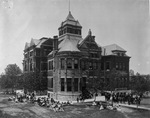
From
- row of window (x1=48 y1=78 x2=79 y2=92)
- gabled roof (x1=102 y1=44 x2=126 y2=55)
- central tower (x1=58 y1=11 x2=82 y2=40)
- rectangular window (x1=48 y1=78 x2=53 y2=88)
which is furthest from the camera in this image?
central tower (x1=58 y1=11 x2=82 y2=40)

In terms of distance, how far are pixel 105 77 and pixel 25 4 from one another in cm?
2077

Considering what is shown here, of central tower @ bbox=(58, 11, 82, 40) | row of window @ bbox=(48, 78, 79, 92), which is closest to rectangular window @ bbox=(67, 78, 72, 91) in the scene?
row of window @ bbox=(48, 78, 79, 92)

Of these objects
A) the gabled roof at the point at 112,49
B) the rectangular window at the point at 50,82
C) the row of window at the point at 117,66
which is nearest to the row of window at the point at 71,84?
the rectangular window at the point at 50,82

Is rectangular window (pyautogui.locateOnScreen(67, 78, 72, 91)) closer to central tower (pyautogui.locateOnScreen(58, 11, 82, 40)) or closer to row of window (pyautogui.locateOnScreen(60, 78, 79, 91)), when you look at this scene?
row of window (pyautogui.locateOnScreen(60, 78, 79, 91))

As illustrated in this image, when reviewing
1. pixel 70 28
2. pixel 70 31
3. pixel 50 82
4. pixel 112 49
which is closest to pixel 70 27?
pixel 70 28

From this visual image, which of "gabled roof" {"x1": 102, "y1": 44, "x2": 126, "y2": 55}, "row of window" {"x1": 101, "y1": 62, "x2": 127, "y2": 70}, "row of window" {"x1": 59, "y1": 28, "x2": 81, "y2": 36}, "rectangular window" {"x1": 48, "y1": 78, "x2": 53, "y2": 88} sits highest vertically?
"row of window" {"x1": 59, "y1": 28, "x2": 81, "y2": 36}

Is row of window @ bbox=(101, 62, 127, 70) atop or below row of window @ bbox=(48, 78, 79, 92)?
atop

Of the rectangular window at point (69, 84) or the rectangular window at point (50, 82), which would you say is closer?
the rectangular window at point (69, 84)

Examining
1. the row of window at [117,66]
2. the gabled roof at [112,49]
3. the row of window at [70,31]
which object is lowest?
the row of window at [117,66]

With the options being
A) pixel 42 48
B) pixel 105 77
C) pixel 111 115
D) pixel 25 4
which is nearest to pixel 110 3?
pixel 25 4

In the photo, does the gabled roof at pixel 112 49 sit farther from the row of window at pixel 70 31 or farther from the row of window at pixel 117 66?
the row of window at pixel 70 31

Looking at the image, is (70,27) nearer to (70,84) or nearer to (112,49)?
(112,49)

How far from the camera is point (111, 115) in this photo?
55.0 feet

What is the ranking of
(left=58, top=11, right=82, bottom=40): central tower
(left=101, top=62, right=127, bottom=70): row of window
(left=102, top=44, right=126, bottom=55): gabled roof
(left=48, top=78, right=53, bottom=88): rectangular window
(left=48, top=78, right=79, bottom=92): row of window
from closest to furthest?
(left=48, top=78, right=79, bottom=92): row of window < (left=48, top=78, right=53, bottom=88): rectangular window < (left=101, top=62, right=127, bottom=70): row of window < (left=102, top=44, right=126, bottom=55): gabled roof < (left=58, top=11, right=82, bottom=40): central tower
